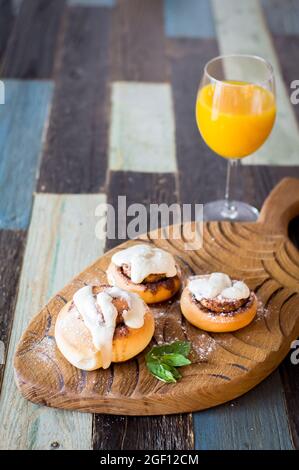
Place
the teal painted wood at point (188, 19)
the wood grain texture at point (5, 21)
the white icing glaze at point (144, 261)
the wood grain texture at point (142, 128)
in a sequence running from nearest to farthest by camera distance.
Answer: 1. the white icing glaze at point (144, 261)
2. the wood grain texture at point (142, 128)
3. the wood grain texture at point (5, 21)
4. the teal painted wood at point (188, 19)

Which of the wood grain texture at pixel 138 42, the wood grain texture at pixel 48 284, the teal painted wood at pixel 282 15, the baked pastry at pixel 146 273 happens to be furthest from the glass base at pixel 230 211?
the teal painted wood at pixel 282 15

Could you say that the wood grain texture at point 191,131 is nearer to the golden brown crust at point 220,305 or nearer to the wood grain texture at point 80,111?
the wood grain texture at point 80,111

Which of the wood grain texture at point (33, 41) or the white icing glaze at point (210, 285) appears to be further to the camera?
the wood grain texture at point (33, 41)

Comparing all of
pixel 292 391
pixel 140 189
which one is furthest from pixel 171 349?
pixel 140 189

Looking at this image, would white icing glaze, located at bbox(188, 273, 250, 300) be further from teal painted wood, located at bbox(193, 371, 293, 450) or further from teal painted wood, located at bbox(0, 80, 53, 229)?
teal painted wood, located at bbox(0, 80, 53, 229)

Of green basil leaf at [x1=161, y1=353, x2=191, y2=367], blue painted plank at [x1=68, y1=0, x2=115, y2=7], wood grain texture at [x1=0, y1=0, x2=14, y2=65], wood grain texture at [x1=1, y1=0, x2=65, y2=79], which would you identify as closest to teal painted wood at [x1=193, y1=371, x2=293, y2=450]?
green basil leaf at [x1=161, y1=353, x2=191, y2=367]
